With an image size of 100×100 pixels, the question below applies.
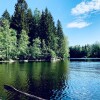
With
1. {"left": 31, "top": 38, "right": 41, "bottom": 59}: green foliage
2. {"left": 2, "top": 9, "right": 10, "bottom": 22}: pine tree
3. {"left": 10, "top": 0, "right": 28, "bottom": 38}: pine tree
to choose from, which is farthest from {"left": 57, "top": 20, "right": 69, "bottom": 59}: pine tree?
{"left": 2, "top": 9, "right": 10, "bottom": 22}: pine tree

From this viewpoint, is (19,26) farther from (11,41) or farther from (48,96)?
(48,96)

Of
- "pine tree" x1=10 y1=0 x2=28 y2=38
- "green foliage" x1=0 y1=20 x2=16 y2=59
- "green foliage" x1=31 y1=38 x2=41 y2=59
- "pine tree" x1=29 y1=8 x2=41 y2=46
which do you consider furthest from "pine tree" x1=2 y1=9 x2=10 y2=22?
"green foliage" x1=0 y1=20 x2=16 y2=59

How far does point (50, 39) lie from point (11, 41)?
28453 millimetres

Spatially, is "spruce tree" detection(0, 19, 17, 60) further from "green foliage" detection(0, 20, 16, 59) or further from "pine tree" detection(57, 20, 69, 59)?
"pine tree" detection(57, 20, 69, 59)

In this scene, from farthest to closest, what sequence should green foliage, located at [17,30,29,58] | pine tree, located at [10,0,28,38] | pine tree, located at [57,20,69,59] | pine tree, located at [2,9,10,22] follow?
pine tree, located at [57,20,69,59]
pine tree, located at [2,9,10,22]
pine tree, located at [10,0,28,38]
green foliage, located at [17,30,29,58]

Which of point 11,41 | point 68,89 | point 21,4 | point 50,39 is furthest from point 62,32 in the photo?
point 68,89

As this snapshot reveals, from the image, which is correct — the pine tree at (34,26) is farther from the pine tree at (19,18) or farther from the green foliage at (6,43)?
the green foliage at (6,43)

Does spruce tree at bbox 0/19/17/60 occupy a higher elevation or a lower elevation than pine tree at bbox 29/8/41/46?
lower

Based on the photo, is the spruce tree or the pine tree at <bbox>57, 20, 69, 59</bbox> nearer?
the spruce tree

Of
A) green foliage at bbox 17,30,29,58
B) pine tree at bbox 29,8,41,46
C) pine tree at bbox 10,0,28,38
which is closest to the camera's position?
green foliage at bbox 17,30,29,58

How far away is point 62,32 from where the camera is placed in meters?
156

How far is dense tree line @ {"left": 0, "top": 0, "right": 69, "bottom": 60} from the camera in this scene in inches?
4392

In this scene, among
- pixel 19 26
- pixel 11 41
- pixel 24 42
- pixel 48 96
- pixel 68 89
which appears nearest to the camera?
pixel 48 96

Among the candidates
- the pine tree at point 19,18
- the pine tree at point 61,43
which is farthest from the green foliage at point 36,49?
the pine tree at point 61,43
